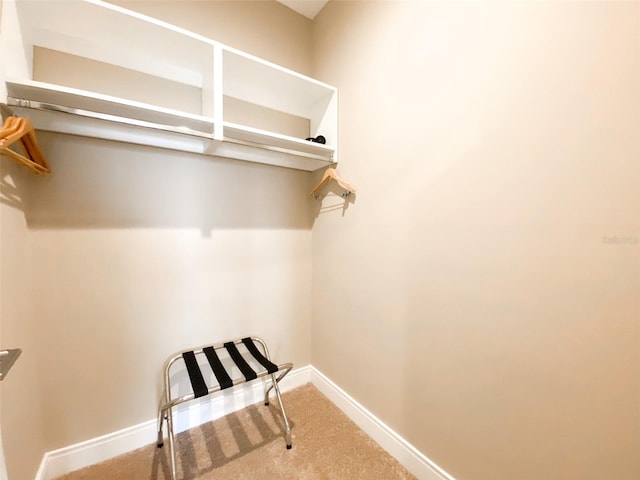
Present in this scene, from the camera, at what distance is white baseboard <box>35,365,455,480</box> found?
120 cm

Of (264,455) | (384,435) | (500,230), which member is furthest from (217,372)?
(500,230)

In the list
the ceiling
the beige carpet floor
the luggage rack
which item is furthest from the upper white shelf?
the beige carpet floor

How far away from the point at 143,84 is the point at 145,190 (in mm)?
563

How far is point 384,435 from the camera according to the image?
4.55 ft

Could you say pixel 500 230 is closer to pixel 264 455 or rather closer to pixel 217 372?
pixel 217 372

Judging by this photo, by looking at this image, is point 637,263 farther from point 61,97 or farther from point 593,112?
point 61,97

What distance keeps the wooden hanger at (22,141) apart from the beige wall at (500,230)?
1.40 m

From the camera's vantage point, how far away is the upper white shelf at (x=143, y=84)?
99 cm

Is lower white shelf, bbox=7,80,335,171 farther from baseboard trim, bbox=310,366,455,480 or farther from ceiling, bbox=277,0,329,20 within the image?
baseboard trim, bbox=310,366,455,480

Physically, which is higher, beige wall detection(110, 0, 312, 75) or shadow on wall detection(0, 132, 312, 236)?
beige wall detection(110, 0, 312, 75)

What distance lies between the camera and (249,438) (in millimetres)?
1456

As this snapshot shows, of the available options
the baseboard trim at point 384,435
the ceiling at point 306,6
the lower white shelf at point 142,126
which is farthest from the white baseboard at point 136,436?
the ceiling at point 306,6

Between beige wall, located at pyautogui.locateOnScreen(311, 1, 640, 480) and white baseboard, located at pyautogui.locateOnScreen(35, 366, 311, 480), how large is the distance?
0.83 m

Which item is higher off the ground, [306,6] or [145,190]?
[306,6]
